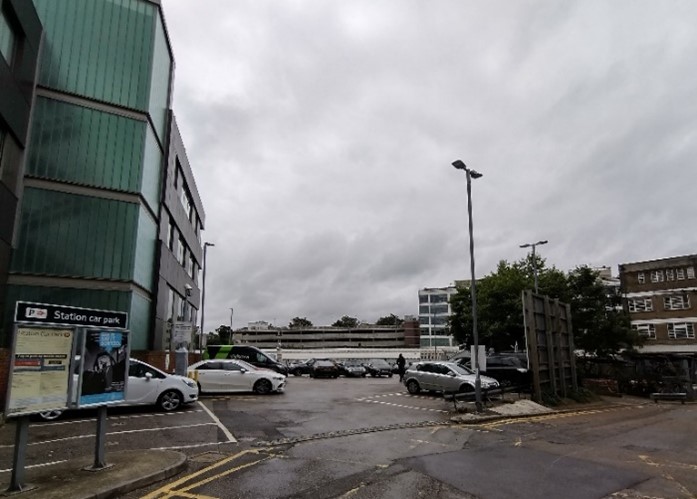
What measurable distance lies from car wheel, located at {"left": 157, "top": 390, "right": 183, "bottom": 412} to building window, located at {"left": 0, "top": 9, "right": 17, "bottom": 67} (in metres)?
11.8

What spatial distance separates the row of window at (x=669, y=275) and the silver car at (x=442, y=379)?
36.3 meters

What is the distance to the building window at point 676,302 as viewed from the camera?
161 ft

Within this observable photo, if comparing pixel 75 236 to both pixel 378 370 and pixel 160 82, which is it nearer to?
pixel 160 82

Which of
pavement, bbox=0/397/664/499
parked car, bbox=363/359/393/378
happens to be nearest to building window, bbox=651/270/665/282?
parked car, bbox=363/359/393/378

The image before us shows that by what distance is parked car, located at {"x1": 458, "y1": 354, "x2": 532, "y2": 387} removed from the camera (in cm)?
2489

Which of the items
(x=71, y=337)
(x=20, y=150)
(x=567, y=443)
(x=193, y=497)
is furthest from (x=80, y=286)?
(x=567, y=443)

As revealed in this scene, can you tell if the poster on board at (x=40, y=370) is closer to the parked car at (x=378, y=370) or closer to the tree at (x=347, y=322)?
the parked car at (x=378, y=370)

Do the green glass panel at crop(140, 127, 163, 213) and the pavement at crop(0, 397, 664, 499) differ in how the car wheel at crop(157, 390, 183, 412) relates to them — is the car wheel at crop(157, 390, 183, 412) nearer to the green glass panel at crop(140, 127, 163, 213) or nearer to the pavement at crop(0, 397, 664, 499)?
the pavement at crop(0, 397, 664, 499)

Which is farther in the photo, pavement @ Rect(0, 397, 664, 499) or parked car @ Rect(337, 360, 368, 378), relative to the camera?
parked car @ Rect(337, 360, 368, 378)

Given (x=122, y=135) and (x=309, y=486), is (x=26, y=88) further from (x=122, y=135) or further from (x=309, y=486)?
(x=309, y=486)

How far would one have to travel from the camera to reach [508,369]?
25.4 meters

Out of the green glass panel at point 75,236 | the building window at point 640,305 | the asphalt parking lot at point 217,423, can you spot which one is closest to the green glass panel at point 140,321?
the green glass panel at point 75,236

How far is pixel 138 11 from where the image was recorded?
24859 millimetres

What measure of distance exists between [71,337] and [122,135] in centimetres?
1734
